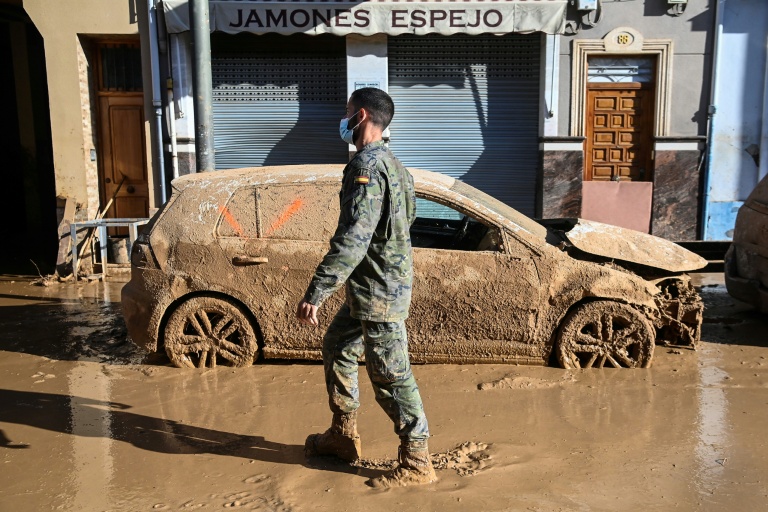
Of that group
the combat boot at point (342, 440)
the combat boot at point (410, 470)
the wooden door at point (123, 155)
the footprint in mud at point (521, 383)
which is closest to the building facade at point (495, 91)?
the wooden door at point (123, 155)

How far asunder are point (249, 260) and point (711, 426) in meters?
3.31

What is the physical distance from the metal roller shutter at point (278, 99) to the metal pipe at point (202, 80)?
4326 mm

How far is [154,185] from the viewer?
1105cm

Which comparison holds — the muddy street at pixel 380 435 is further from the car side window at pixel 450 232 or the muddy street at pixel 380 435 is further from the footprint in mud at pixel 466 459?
the car side window at pixel 450 232

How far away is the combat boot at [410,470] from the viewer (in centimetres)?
385

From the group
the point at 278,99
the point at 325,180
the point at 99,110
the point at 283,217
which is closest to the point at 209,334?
the point at 283,217

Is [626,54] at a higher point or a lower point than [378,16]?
lower

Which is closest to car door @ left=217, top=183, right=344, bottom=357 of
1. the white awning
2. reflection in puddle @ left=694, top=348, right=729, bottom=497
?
reflection in puddle @ left=694, top=348, right=729, bottom=497

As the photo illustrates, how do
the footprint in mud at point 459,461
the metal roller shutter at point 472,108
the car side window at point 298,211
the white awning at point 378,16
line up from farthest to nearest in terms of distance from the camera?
the metal roller shutter at point 472,108 < the white awning at point 378,16 < the car side window at point 298,211 < the footprint in mud at point 459,461

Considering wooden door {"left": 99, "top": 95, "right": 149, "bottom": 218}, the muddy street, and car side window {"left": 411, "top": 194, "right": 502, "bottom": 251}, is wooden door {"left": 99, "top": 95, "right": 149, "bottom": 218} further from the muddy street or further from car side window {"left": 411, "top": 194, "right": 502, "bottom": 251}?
car side window {"left": 411, "top": 194, "right": 502, "bottom": 251}

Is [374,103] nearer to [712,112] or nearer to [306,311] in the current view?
[306,311]

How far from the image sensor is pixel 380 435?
4.54 meters

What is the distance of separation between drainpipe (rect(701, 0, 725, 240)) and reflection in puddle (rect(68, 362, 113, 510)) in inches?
347

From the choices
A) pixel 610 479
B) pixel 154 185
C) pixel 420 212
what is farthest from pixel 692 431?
pixel 154 185
